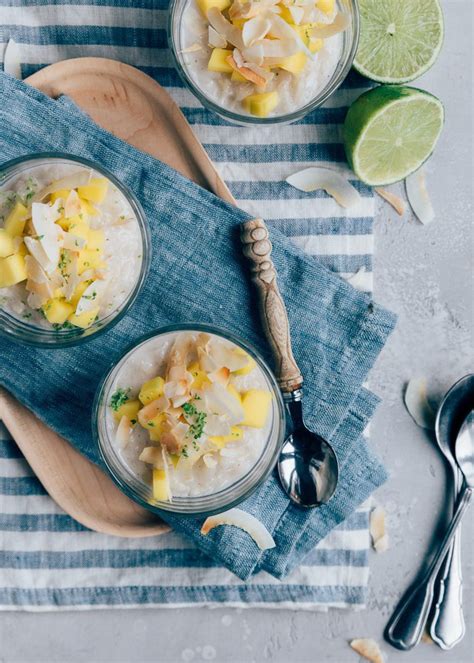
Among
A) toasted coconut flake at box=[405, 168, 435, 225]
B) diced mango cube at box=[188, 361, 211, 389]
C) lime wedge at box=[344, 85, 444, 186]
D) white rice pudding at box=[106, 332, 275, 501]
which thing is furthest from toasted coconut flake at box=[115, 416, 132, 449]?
toasted coconut flake at box=[405, 168, 435, 225]

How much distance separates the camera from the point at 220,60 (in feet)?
5.44

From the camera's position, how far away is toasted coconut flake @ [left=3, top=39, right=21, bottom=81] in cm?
183

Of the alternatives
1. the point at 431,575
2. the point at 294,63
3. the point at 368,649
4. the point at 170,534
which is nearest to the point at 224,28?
the point at 294,63

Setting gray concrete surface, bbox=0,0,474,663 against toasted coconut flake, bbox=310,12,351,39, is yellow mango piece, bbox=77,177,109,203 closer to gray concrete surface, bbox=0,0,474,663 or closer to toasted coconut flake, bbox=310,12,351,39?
A: toasted coconut flake, bbox=310,12,351,39

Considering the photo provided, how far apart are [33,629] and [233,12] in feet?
5.54

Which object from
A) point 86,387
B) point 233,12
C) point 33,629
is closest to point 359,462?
point 86,387

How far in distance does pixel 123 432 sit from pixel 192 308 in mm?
363

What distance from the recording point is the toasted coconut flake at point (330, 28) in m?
1.68

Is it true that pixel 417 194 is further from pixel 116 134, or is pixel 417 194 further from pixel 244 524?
pixel 244 524

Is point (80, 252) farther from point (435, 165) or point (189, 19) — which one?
point (435, 165)

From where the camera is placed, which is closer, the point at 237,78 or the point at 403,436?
the point at 237,78

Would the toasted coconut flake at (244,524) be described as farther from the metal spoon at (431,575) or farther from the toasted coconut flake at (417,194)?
the toasted coconut flake at (417,194)

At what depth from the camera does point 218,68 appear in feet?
5.48

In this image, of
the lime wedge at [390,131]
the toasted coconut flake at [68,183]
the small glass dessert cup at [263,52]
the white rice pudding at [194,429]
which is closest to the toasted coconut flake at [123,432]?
the white rice pudding at [194,429]
